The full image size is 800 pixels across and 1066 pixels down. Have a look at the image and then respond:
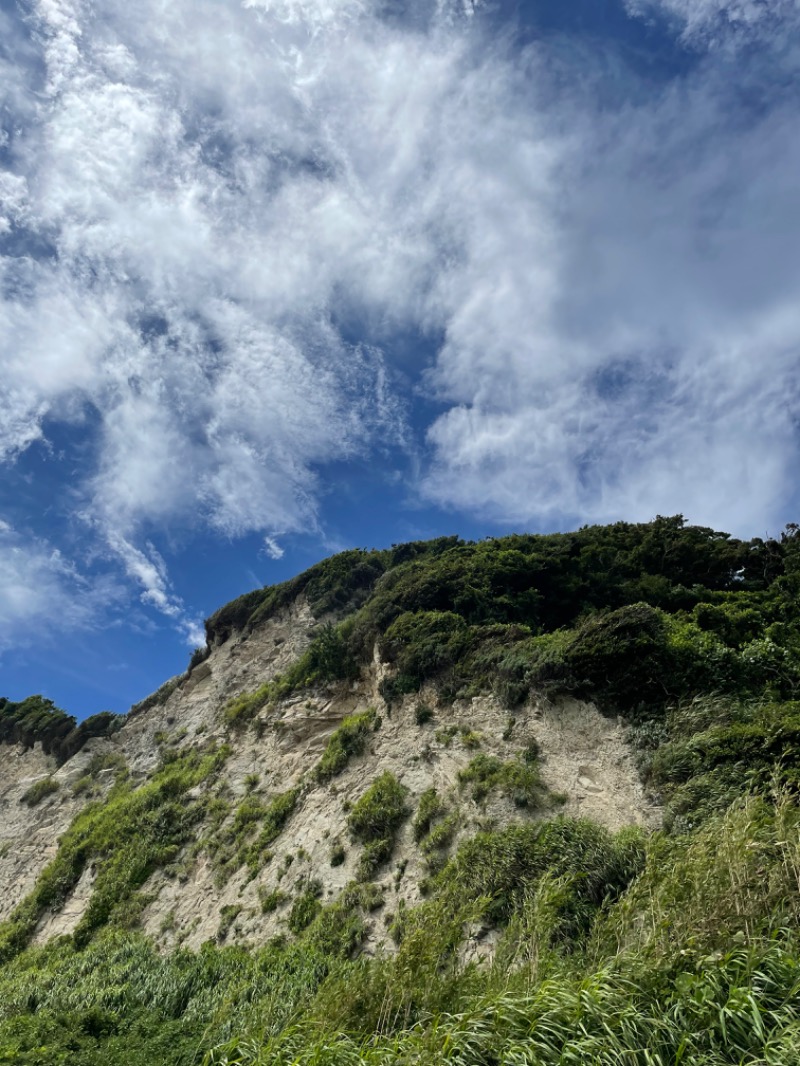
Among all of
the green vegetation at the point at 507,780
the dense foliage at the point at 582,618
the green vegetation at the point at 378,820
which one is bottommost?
the green vegetation at the point at 378,820

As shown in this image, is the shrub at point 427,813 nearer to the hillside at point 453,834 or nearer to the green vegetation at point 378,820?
the hillside at point 453,834

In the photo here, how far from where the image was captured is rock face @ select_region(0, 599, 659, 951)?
14.4m

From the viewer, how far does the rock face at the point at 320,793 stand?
14445 millimetres

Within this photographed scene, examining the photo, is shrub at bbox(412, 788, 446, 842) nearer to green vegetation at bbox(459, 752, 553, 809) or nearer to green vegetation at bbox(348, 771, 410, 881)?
green vegetation at bbox(348, 771, 410, 881)

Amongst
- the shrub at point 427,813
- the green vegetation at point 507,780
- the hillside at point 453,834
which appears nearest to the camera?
the hillside at point 453,834

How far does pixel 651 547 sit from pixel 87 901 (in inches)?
982

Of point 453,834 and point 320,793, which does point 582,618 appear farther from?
point 320,793

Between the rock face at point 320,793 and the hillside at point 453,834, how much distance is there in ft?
0.30

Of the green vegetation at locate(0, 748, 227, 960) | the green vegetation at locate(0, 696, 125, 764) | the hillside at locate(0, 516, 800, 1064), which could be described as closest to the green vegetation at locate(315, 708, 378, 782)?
the hillside at locate(0, 516, 800, 1064)

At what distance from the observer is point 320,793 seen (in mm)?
19547

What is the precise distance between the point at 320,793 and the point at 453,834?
6240 millimetres

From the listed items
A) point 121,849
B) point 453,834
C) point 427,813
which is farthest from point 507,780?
point 121,849

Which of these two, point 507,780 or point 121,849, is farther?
point 121,849

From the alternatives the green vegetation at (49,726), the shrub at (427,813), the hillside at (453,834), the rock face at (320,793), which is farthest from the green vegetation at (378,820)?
the green vegetation at (49,726)
